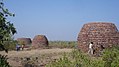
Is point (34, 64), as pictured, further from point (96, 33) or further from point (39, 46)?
point (39, 46)

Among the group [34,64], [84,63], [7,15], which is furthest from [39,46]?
[84,63]

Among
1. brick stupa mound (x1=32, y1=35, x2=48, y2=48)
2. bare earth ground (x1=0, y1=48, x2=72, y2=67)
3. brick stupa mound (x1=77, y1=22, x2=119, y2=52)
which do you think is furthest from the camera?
brick stupa mound (x1=32, y1=35, x2=48, y2=48)

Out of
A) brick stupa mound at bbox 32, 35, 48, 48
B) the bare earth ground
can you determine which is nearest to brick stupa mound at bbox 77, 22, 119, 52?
the bare earth ground

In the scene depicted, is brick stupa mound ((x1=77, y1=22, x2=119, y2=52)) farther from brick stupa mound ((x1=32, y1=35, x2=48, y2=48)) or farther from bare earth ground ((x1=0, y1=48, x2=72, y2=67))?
brick stupa mound ((x1=32, y1=35, x2=48, y2=48))

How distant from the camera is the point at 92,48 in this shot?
15.5 meters

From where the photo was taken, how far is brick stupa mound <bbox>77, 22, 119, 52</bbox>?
620 inches

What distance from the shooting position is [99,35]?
15.8 meters

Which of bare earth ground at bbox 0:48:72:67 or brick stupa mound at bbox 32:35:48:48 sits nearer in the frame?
bare earth ground at bbox 0:48:72:67

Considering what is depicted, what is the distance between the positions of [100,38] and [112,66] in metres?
8.02

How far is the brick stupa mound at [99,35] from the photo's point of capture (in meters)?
15.8

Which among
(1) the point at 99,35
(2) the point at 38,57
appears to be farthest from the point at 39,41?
(1) the point at 99,35

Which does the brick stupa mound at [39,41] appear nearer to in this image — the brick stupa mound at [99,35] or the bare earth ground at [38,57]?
the bare earth ground at [38,57]

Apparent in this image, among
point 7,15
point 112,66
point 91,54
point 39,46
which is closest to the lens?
point 112,66

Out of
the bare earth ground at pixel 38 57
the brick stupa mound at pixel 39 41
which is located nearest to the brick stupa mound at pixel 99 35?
the bare earth ground at pixel 38 57
